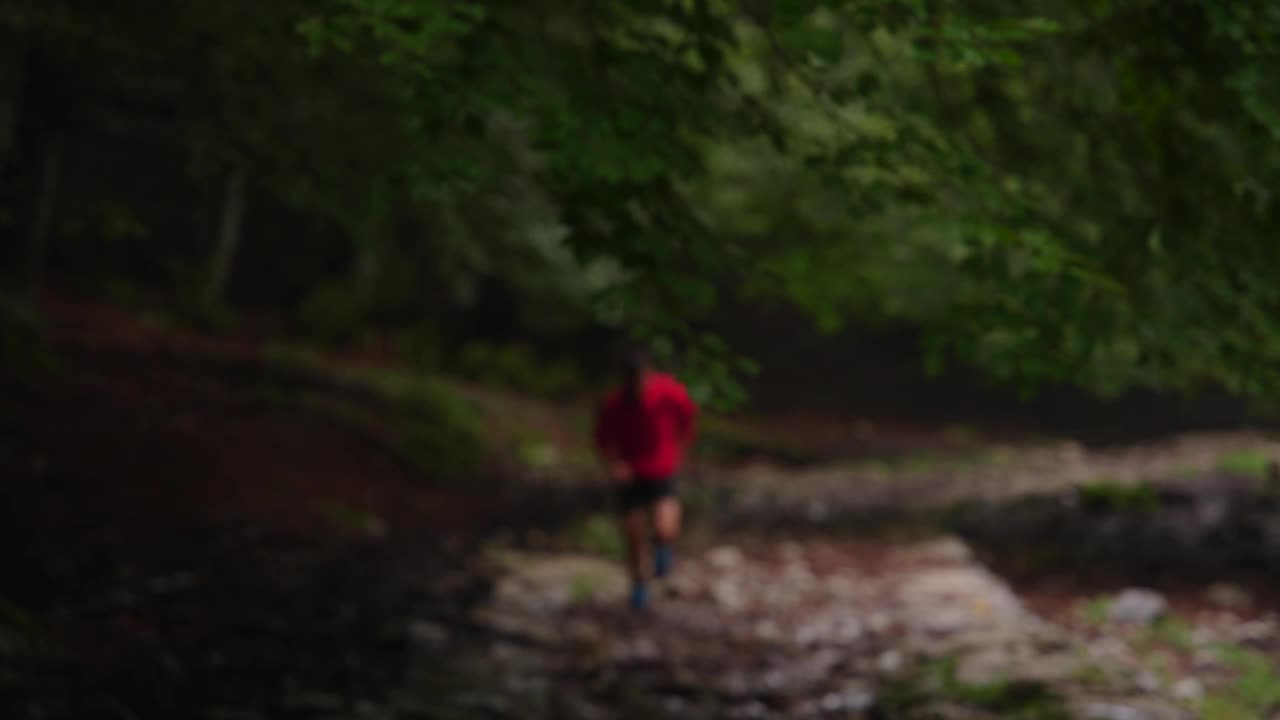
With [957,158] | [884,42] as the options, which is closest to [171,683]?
[957,158]

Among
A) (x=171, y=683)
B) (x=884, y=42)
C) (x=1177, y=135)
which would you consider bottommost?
(x=171, y=683)

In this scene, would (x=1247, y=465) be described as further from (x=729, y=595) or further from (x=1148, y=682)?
(x=1148, y=682)

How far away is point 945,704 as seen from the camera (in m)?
A: 6.36

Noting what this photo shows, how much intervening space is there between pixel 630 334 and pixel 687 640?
16.2 feet

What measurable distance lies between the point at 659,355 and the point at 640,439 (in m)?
5.30

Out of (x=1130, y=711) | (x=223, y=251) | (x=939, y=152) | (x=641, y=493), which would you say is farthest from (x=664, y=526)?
(x=223, y=251)

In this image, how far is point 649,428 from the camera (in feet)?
30.3

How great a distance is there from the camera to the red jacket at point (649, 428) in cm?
925

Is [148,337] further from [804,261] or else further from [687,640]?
[804,261]

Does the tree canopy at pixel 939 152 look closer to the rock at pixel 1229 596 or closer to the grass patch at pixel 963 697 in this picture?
the grass patch at pixel 963 697

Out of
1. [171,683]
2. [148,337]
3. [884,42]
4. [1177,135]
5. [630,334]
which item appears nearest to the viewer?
[630,334]

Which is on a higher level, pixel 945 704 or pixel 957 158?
pixel 957 158

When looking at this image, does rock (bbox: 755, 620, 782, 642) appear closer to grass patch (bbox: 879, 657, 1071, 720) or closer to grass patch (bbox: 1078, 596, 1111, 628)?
grass patch (bbox: 879, 657, 1071, 720)

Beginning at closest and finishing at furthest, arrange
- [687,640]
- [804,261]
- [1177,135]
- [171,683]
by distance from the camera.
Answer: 1. [1177,135]
2. [804,261]
3. [171,683]
4. [687,640]
